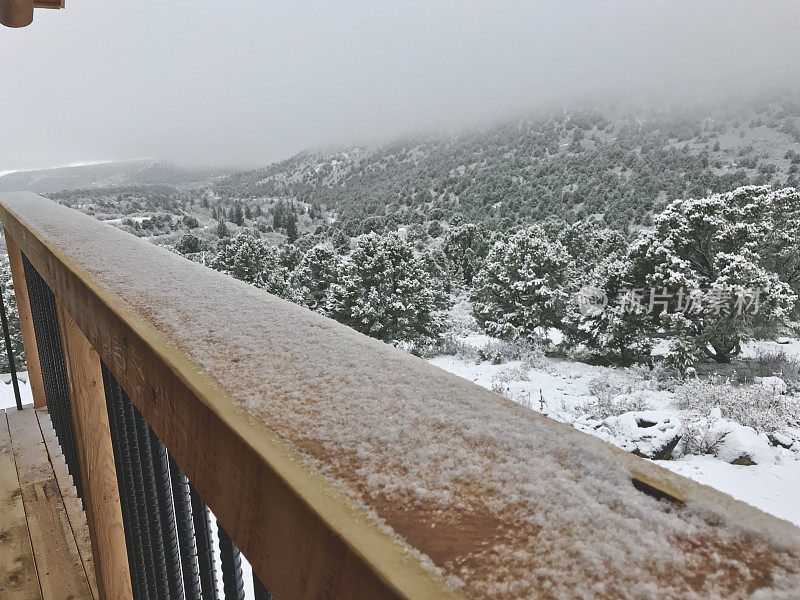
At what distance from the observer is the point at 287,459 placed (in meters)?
0.32

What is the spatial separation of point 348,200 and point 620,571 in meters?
45.5

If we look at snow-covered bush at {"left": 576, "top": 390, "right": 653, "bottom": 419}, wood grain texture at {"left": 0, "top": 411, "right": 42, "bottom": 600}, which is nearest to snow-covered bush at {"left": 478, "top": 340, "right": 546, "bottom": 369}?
snow-covered bush at {"left": 576, "top": 390, "right": 653, "bottom": 419}

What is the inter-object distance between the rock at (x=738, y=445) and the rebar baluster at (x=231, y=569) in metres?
6.08

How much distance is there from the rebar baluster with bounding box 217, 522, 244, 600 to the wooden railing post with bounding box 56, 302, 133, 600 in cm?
70

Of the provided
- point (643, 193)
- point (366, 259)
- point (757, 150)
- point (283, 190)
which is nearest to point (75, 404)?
point (366, 259)

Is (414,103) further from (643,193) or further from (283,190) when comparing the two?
(643,193)

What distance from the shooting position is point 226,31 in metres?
62.6

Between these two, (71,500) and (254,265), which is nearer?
(71,500)

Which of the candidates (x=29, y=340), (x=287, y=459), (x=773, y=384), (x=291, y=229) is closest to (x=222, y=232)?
(x=291, y=229)

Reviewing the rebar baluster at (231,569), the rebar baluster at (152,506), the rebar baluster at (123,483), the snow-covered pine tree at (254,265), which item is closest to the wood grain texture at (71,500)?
the rebar baluster at (123,483)

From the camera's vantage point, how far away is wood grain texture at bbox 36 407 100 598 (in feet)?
4.43

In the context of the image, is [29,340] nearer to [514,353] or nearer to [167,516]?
[167,516]

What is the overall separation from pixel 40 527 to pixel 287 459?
166 centimetres

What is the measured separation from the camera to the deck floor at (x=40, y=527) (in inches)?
50.6
